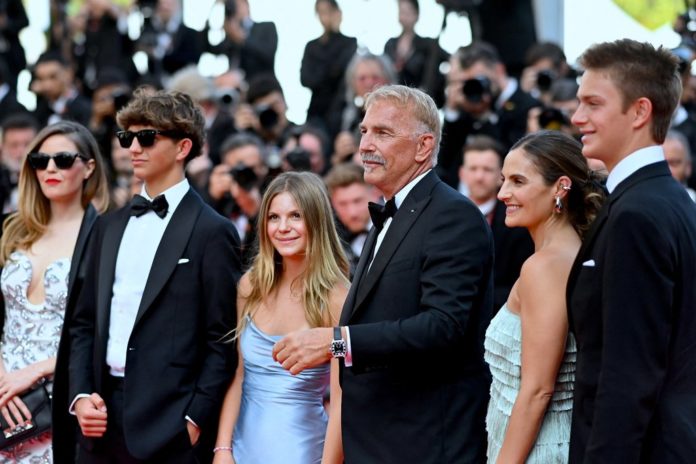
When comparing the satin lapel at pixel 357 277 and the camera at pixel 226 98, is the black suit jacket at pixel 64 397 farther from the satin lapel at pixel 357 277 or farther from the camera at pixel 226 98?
the camera at pixel 226 98

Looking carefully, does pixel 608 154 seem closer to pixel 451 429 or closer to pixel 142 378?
pixel 451 429

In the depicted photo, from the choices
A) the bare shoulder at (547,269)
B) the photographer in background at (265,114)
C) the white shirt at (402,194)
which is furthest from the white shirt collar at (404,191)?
the photographer in background at (265,114)

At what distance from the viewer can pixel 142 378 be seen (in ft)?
12.9

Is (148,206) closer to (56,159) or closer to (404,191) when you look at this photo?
(56,159)

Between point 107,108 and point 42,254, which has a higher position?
point 107,108

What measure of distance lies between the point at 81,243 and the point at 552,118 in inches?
105

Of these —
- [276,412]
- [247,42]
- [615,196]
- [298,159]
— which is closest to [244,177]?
[298,159]

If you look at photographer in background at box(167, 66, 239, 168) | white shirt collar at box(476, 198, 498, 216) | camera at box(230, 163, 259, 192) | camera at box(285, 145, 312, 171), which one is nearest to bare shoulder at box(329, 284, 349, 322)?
white shirt collar at box(476, 198, 498, 216)

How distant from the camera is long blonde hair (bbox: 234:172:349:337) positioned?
3975 millimetres

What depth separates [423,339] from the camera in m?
3.20

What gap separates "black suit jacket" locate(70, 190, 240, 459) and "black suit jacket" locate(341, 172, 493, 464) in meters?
0.72

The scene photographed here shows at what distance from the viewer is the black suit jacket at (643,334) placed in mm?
2557

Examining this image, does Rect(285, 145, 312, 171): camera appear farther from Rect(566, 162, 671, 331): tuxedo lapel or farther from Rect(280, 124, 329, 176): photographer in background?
Rect(566, 162, 671, 331): tuxedo lapel

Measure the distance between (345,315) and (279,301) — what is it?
0.65m
